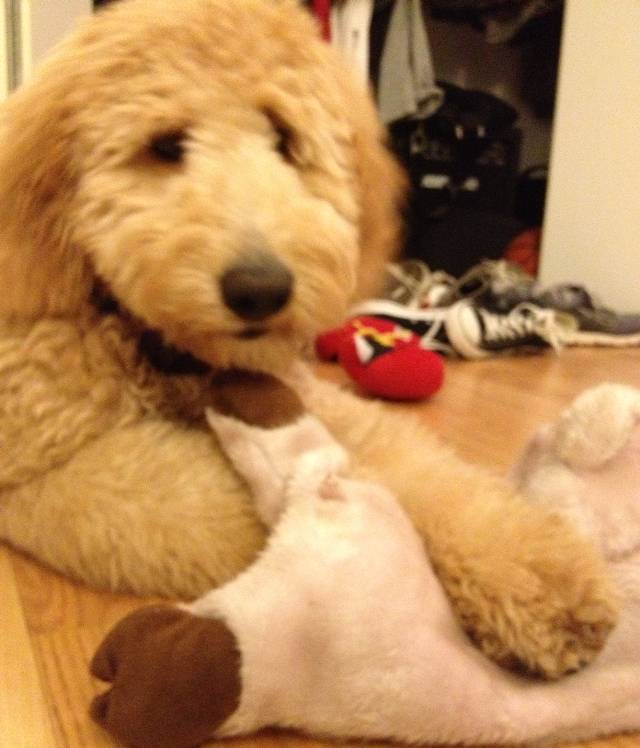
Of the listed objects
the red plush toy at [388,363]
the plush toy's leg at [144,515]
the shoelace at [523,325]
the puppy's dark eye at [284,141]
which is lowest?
the shoelace at [523,325]

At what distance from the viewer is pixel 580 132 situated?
272 cm

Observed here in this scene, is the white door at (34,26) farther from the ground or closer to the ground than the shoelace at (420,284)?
farther from the ground

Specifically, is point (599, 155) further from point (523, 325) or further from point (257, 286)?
point (257, 286)

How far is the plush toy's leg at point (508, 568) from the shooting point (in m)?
0.59

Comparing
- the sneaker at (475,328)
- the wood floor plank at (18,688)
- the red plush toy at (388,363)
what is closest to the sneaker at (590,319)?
the sneaker at (475,328)

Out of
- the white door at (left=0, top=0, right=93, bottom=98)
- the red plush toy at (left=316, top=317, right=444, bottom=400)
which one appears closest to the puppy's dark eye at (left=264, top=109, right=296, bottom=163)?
the red plush toy at (left=316, top=317, right=444, bottom=400)

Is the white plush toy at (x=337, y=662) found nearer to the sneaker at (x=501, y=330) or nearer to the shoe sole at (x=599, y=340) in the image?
the sneaker at (x=501, y=330)

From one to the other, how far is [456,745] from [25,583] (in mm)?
430

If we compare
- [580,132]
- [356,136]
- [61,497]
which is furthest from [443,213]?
[61,497]

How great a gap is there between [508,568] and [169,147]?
0.46 meters

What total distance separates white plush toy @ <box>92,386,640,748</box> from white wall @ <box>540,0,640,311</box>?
2097mm

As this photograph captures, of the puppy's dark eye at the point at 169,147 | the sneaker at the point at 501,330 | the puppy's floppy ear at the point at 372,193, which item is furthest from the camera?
the sneaker at the point at 501,330

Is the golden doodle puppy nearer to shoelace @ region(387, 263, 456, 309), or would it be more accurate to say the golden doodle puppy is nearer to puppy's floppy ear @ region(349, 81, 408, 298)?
puppy's floppy ear @ region(349, 81, 408, 298)

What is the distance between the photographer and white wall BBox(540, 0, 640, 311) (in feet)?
8.36
